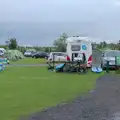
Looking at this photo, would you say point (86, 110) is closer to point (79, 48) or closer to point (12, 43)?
point (79, 48)

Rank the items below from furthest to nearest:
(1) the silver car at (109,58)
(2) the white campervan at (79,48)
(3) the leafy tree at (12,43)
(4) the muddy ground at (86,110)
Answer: (3) the leafy tree at (12,43) → (2) the white campervan at (79,48) → (1) the silver car at (109,58) → (4) the muddy ground at (86,110)

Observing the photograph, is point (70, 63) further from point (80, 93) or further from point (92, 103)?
point (92, 103)

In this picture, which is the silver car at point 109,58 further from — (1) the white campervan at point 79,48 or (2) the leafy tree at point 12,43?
(2) the leafy tree at point 12,43

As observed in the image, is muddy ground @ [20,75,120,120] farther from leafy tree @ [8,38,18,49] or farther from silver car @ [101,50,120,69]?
leafy tree @ [8,38,18,49]

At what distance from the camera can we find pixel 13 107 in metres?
11.5

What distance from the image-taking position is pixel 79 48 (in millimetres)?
33344

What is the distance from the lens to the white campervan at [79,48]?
33.2 meters

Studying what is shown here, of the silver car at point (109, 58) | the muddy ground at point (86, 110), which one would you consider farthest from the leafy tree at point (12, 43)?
the muddy ground at point (86, 110)

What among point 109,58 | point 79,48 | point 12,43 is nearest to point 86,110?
point 109,58

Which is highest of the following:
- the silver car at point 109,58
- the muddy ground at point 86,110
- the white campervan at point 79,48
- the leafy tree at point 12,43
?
the leafy tree at point 12,43

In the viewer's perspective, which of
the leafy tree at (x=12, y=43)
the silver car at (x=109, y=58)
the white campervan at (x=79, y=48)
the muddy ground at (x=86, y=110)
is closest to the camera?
the muddy ground at (x=86, y=110)

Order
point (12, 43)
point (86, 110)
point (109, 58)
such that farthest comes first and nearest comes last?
point (12, 43) → point (109, 58) → point (86, 110)

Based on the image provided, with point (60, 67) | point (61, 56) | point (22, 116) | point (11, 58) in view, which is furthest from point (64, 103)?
point (11, 58)

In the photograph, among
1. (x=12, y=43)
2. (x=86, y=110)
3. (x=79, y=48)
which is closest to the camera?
(x=86, y=110)
